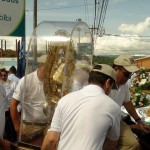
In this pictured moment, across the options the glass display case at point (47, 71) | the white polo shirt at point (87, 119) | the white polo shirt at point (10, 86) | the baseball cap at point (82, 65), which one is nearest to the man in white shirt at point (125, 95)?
the baseball cap at point (82, 65)

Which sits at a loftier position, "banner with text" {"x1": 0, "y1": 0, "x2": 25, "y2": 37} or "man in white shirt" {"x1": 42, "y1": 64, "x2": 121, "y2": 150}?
"banner with text" {"x1": 0, "y1": 0, "x2": 25, "y2": 37}

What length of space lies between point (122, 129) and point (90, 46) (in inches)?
56.8

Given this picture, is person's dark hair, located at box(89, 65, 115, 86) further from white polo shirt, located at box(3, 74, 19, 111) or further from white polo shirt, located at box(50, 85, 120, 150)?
white polo shirt, located at box(3, 74, 19, 111)

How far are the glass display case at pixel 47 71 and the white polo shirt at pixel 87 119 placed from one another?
1009 millimetres

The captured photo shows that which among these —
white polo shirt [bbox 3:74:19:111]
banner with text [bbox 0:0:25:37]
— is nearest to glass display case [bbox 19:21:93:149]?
banner with text [bbox 0:0:25:37]

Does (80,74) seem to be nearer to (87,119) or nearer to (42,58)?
(42,58)

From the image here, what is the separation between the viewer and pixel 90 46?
14.8ft

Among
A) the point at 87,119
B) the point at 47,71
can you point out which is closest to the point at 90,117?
the point at 87,119

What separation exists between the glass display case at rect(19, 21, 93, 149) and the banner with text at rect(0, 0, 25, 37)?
0.71m

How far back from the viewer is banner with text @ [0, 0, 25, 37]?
451 centimetres

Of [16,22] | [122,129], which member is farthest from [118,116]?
[16,22]

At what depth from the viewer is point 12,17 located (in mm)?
4715

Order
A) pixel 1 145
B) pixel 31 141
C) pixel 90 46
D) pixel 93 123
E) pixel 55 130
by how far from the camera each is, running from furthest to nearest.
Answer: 1. pixel 90 46
2. pixel 1 145
3. pixel 31 141
4. pixel 55 130
5. pixel 93 123

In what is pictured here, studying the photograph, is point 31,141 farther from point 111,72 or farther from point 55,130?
point 111,72
